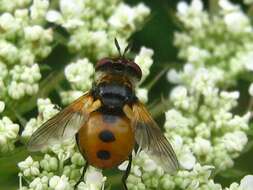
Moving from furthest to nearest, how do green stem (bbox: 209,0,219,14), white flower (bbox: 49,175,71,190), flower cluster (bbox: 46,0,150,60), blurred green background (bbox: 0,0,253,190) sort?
green stem (bbox: 209,0,219,14) < flower cluster (bbox: 46,0,150,60) < blurred green background (bbox: 0,0,253,190) < white flower (bbox: 49,175,71,190)

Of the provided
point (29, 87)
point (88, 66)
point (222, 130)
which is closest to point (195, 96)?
point (222, 130)

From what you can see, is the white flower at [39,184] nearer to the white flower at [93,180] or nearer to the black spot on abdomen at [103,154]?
the white flower at [93,180]

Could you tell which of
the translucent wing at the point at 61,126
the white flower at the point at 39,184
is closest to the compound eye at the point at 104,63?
the translucent wing at the point at 61,126

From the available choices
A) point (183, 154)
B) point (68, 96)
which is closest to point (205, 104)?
point (183, 154)

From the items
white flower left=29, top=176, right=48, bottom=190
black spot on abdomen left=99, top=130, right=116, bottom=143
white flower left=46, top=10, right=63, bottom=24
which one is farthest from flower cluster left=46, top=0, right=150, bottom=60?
black spot on abdomen left=99, top=130, right=116, bottom=143

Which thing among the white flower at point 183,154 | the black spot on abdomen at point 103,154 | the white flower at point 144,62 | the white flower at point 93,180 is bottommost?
the white flower at point 183,154

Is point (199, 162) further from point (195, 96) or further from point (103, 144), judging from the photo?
point (103, 144)

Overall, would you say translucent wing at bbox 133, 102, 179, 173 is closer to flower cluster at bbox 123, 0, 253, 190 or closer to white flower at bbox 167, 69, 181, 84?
flower cluster at bbox 123, 0, 253, 190
